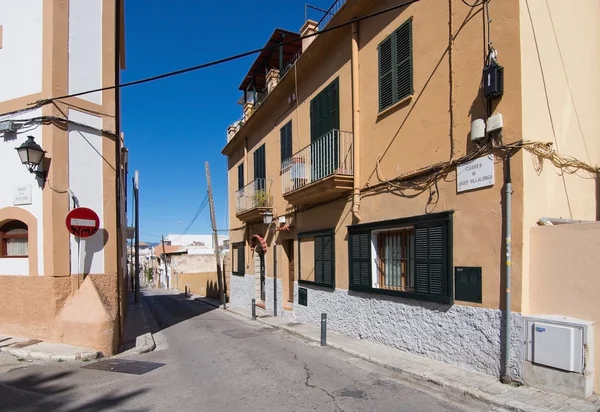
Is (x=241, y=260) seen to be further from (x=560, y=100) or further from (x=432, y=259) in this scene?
(x=560, y=100)

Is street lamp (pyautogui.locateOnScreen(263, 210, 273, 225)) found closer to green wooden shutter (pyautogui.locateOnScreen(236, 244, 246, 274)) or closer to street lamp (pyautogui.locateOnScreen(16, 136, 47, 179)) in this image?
Answer: green wooden shutter (pyautogui.locateOnScreen(236, 244, 246, 274))

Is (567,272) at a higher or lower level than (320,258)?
higher

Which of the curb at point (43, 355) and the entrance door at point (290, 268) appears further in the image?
the entrance door at point (290, 268)

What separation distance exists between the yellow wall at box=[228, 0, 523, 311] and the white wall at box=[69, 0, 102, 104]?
5.46 metres

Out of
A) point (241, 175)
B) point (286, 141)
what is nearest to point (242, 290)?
point (241, 175)

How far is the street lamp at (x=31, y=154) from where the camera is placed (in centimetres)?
775

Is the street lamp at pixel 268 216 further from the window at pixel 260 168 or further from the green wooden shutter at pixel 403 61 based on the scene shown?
the green wooden shutter at pixel 403 61

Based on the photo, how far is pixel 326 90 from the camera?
11.8 m

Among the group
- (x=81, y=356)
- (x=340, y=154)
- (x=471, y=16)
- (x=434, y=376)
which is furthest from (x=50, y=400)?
(x=471, y=16)

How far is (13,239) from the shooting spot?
884 cm

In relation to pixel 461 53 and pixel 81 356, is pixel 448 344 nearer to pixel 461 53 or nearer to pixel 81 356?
pixel 461 53

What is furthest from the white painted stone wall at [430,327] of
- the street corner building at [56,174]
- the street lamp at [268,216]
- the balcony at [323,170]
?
the street corner building at [56,174]

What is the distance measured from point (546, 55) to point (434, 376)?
530 cm

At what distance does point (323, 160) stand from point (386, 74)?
2805 mm
